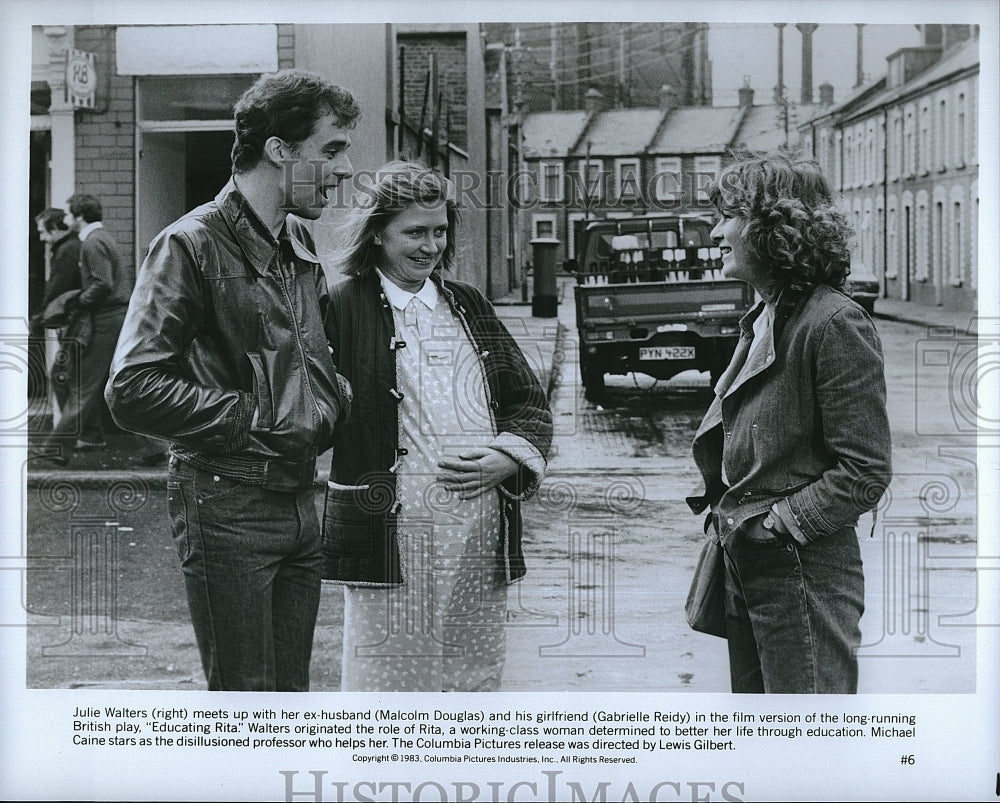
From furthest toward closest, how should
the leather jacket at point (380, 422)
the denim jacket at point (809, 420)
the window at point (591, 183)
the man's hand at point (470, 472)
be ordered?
the window at point (591, 183) < the man's hand at point (470, 472) < the leather jacket at point (380, 422) < the denim jacket at point (809, 420)

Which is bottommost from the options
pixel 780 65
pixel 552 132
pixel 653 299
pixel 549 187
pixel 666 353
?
pixel 666 353

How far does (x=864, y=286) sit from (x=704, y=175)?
66 cm

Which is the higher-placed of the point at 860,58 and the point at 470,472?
the point at 860,58

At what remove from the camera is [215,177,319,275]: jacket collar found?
3955 millimetres

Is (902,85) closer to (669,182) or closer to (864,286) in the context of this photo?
(864,286)

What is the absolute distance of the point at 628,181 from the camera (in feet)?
13.8

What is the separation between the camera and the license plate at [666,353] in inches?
167

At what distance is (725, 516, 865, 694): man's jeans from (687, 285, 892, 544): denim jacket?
0.07m

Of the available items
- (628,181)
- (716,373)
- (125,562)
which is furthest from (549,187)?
(125,562)

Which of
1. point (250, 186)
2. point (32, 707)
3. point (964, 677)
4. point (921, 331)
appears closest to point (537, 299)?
point (250, 186)

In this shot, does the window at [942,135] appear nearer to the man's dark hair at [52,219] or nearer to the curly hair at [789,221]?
the curly hair at [789,221]

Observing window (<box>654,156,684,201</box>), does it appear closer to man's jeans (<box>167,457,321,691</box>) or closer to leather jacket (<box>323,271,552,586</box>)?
leather jacket (<box>323,271,552,586</box>)

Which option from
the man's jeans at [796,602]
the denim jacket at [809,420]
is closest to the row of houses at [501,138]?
the denim jacket at [809,420]

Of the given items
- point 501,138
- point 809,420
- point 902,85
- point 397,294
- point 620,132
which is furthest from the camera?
point 501,138
